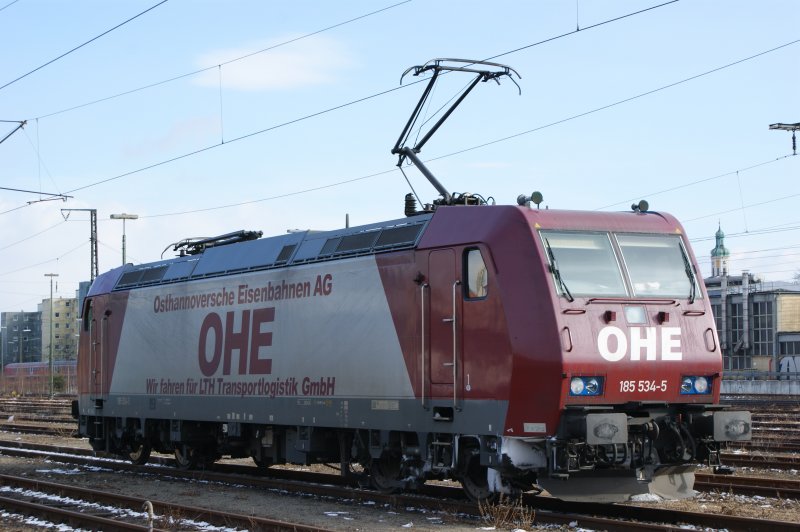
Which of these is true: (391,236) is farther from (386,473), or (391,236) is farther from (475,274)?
(386,473)

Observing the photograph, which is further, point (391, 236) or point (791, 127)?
point (791, 127)

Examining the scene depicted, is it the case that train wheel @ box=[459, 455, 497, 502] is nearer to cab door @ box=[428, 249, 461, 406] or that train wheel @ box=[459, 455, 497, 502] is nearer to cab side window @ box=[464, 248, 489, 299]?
cab door @ box=[428, 249, 461, 406]

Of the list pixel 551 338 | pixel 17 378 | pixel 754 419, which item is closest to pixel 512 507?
pixel 551 338

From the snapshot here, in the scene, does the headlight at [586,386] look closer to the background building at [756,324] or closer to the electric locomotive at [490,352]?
the electric locomotive at [490,352]

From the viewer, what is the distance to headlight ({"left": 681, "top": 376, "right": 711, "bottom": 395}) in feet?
45.4

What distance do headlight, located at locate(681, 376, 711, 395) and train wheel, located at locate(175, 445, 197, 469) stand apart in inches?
439

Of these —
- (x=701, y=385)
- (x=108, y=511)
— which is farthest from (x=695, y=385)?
(x=108, y=511)

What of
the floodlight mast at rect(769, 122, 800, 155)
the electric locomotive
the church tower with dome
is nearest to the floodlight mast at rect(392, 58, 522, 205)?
the electric locomotive

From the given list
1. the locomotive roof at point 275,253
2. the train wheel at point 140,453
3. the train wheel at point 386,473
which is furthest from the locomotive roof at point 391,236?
the train wheel at point 140,453

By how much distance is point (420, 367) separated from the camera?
1497 centimetres

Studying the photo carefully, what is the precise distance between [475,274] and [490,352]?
1.06 metres

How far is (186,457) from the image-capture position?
21.9m

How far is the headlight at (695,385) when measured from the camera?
45.4ft

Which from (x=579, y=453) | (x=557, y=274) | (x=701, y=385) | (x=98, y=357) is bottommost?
(x=579, y=453)
